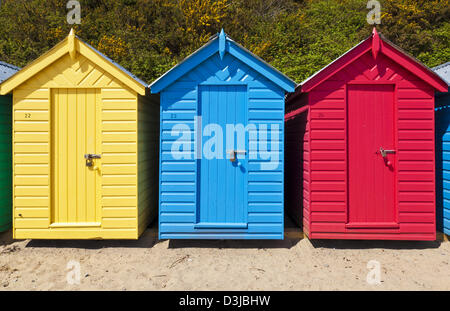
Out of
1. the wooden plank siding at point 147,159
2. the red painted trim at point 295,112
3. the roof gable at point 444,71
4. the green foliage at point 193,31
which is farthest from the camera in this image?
the green foliage at point 193,31

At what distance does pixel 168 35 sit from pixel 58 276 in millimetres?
11226

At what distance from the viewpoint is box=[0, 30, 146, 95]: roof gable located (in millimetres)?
4102

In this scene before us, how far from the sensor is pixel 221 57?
13.8 feet

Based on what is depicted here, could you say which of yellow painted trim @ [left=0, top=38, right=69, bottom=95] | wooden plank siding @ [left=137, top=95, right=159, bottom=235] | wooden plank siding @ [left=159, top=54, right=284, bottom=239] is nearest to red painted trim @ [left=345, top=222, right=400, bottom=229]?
wooden plank siding @ [left=159, top=54, right=284, bottom=239]

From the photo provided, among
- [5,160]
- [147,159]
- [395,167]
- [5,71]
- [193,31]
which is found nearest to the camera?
[395,167]

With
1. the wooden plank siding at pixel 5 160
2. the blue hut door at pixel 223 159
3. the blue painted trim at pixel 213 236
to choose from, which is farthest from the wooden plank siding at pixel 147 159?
the wooden plank siding at pixel 5 160

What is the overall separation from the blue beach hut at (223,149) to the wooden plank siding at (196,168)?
0.02 m

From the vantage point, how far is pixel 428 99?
419 cm

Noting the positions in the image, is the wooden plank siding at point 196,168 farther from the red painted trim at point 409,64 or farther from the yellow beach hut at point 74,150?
the red painted trim at point 409,64

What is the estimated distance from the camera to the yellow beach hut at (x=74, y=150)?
13.7ft

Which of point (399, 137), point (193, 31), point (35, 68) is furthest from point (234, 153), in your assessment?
point (193, 31)

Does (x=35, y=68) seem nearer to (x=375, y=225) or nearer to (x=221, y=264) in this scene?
(x=221, y=264)

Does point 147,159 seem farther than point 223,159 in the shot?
Yes

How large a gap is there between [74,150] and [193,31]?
9835 mm
